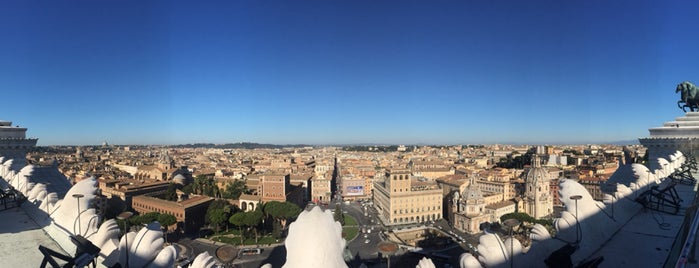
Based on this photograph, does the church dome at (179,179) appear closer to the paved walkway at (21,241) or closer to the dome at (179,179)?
the dome at (179,179)

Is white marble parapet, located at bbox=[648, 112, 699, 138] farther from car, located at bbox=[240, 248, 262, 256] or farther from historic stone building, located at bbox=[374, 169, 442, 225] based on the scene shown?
historic stone building, located at bbox=[374, 169, 442, 225]

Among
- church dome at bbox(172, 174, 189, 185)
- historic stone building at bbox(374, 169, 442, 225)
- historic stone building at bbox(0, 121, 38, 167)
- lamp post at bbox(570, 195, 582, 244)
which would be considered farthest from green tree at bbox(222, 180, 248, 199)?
lamp post at bbox(570, 195, 582, 244)

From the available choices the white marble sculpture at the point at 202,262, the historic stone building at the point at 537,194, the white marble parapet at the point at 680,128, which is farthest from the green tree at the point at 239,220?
the historic stone building at the point at 537,194

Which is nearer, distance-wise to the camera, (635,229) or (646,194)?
(635,229)

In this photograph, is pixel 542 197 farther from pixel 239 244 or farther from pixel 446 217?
pixel 239 244

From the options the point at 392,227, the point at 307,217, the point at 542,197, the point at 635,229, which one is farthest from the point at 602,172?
the point at 307,217

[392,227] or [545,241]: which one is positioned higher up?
[545,241]
